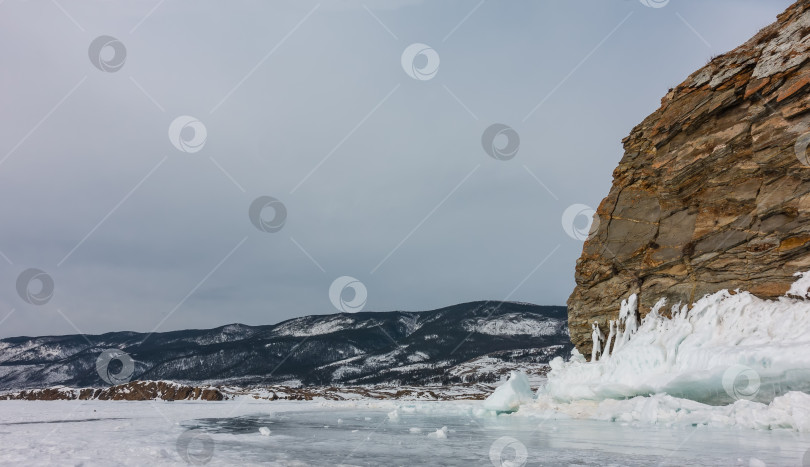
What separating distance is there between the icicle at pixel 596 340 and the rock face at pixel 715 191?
0.53m

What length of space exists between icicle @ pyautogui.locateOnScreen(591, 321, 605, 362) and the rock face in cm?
53

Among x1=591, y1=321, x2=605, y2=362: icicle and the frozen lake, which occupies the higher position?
x1=591, y1=321, x2=605, y2=362: icicle

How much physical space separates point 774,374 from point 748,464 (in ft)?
37.5

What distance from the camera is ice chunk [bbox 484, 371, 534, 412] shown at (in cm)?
3325

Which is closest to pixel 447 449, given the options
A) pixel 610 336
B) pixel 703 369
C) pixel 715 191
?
pixel 703 369

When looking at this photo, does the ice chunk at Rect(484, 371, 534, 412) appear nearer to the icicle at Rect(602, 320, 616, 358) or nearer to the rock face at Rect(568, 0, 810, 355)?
the rock face at Rect(568, 0, 810, 355)

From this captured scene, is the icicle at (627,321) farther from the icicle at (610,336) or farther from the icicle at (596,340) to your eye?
the icicle at (596,340)

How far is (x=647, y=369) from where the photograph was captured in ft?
83.3

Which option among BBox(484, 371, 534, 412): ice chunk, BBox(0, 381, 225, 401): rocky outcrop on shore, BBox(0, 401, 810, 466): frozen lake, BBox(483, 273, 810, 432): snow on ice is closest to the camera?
BBox(0, 401, 810, 466): frozen lake

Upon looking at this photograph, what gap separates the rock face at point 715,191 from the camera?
75.4 ft

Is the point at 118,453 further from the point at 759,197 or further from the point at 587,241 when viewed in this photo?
the point at 587,241

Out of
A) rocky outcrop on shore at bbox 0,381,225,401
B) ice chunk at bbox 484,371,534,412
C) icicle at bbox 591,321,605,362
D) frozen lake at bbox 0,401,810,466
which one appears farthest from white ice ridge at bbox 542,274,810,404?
rocky outcrop on shore at bbox 0,381,225,401

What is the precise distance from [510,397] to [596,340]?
722 centimetres

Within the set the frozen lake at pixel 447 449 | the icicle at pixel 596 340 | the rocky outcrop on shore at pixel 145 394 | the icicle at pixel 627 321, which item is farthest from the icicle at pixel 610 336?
the rocky outcrop on shore at pixel 145 394
